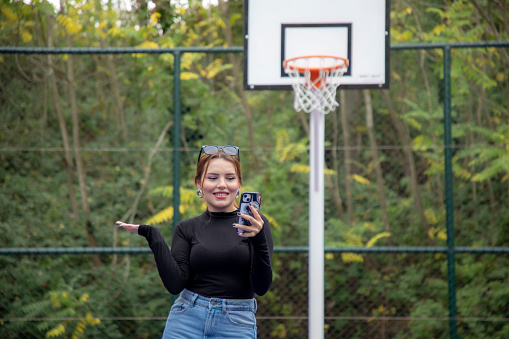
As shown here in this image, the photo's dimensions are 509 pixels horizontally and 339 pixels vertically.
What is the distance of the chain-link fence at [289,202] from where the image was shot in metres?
5.26

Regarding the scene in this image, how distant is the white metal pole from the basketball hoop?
14 centimetres

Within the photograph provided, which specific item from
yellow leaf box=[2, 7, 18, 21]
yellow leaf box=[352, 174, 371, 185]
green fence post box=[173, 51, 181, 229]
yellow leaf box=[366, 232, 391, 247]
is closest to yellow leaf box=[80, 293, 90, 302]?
green fence post box=[173, 51, 181, 229]

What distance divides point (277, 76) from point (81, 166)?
273 cm

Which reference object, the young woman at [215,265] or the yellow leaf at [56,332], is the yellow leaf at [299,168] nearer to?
the yellow leaf at [56,332]

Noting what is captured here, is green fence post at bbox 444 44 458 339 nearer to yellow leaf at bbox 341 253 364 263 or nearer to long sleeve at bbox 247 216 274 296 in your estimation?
yellow leaf at bbox 341 253 364 263

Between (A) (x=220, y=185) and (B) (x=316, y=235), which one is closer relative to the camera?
(A) (x=220, y=185)

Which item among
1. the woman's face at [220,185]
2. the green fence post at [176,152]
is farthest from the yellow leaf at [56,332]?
the woman's face at [220,185]

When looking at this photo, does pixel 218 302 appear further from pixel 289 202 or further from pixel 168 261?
pixel 289 202

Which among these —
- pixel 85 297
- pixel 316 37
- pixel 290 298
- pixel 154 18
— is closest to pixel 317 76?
pixel 316 37

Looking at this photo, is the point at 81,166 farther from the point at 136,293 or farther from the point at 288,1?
the point at 288,1

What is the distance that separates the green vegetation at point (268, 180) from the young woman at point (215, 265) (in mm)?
2682

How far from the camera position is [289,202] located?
5.58 m

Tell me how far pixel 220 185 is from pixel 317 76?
1.67 meters

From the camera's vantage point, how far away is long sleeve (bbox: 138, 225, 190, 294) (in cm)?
245
